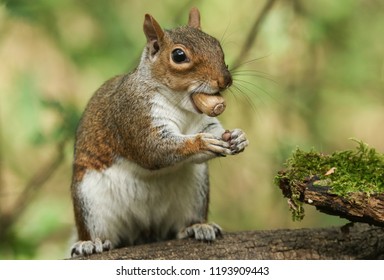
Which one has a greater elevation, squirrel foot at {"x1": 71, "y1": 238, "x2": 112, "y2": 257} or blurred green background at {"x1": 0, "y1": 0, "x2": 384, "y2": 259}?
blurred green background at {"x1": 0, "y1": 0, "x2": 384, "y2": 259}

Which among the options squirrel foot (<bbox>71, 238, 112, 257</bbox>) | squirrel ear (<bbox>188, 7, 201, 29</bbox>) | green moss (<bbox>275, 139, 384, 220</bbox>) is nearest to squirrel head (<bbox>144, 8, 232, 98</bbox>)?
squirrel ear (<bbox>188, 7, 201, 29</bbox>)

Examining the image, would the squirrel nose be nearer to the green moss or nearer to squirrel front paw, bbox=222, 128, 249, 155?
squirrel front paw, bbox=222, 128, 249, 155

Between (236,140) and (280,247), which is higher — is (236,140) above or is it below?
above

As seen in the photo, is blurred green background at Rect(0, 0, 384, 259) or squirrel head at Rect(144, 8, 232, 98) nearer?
squirrel head at Rect(144, 8, 232, 98)

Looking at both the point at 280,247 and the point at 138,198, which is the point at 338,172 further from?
the point at 138,198

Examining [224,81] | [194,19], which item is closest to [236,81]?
[194,19]

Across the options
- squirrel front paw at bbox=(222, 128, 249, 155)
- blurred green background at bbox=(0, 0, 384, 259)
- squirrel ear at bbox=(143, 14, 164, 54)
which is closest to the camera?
squirrel front paw at bbox=(222, 128, 249, 155)

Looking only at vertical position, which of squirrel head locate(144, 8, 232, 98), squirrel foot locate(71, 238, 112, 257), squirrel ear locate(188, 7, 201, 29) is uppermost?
squirrel ear locate(188, 7, 201, 29)

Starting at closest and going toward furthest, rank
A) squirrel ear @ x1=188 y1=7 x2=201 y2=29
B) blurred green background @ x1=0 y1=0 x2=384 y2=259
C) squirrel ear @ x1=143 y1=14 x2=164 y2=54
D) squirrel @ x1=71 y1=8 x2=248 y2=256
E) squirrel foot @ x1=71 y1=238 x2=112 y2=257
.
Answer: squirrel @ x1=71 y1=8 x2=248 y2=256 < squirrel ear @ x1=143 y1=14 x2=164 y2=54 < squirrel foot @ x1=71 y1=238 x2=112 y2=257 < squirrel ear @ x1=188 y1=7 x2=201 y2=29 < blurred green background @ x1=0 y1=0 x2=384 y2=259
